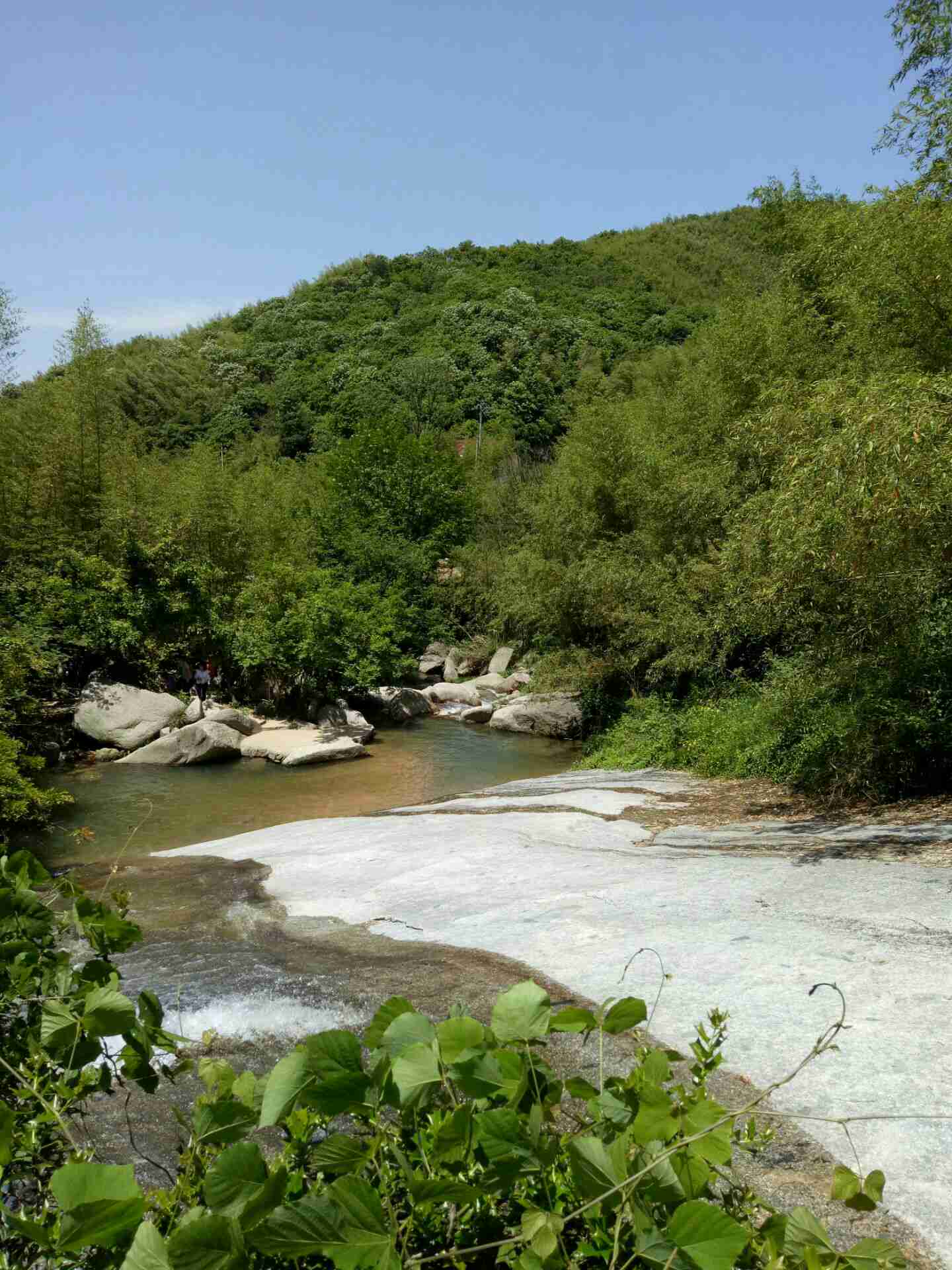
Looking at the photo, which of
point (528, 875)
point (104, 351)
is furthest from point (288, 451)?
point (528, 875)

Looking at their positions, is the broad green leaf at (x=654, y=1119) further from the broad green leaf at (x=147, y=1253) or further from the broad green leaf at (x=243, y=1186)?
the broad green leaf at (x=147, y=1253)

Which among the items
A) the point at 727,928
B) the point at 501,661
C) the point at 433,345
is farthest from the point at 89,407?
the point at 433,345

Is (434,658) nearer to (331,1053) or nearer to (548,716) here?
(548,716)

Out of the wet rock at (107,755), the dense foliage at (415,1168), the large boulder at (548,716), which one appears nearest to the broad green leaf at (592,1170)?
the dense foliage at (415,1168)

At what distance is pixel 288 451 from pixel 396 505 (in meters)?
23.5

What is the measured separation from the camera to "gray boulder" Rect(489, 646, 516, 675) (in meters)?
26.0

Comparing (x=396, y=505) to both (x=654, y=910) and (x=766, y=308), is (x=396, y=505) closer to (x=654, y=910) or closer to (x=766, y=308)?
(x=766, y=308)

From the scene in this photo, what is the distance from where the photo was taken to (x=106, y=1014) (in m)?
1.63

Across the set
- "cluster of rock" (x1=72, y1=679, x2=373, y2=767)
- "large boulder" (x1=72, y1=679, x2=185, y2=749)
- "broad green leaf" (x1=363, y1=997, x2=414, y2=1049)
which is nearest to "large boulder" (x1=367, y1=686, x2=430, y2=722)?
"cluster of rock" (x1=72, y1=679, x2=373, y2=767)

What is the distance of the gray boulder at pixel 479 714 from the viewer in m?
21.7

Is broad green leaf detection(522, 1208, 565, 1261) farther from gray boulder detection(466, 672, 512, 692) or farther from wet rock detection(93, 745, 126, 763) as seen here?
gray boulder detection(466, 672, 512, 692)

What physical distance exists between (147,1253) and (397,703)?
67.5 feet

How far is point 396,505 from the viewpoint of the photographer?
97.6ft

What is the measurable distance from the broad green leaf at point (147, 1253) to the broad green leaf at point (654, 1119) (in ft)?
2.19
